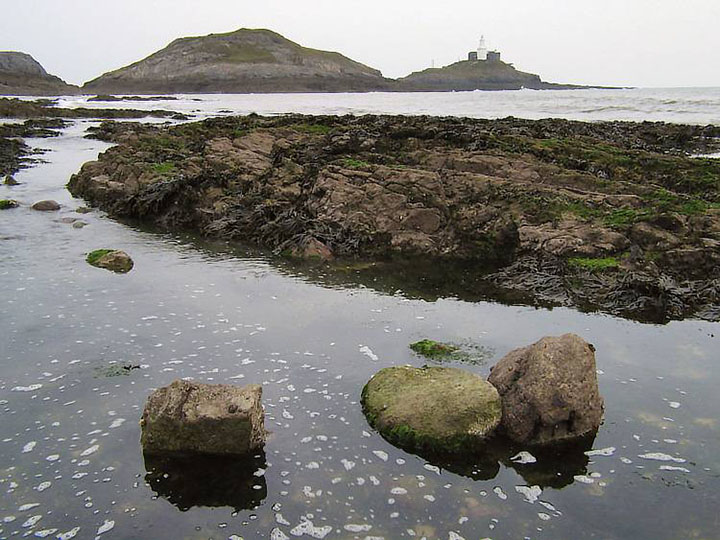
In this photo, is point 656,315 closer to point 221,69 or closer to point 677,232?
point 677,232

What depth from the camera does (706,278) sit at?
1468cm

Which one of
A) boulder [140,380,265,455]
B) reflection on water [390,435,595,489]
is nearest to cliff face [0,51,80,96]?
boulder [140,380,265,455]

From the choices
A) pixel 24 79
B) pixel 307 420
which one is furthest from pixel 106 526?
pixel 24 79

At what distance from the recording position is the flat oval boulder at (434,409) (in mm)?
8005

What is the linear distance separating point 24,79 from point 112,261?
168m

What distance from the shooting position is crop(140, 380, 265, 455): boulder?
Result: 759 cm

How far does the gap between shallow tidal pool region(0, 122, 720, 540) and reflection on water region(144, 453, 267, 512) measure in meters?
0.02

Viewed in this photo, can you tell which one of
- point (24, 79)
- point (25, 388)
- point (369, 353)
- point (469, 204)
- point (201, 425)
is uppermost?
point (24, 79)

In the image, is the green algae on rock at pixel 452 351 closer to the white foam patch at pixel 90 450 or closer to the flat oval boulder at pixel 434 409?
the flat oval boulder at pixel 434 409

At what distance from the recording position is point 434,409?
27.2ft

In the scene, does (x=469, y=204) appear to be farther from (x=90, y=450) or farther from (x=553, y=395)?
(x=90, y=450)

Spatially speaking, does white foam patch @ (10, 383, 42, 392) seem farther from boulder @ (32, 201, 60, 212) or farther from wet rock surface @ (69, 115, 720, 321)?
boulder @ (32, 201, 60, 212)

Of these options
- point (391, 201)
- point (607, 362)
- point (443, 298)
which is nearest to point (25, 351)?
point (443, 298)

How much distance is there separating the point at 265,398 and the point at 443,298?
6135 mm
